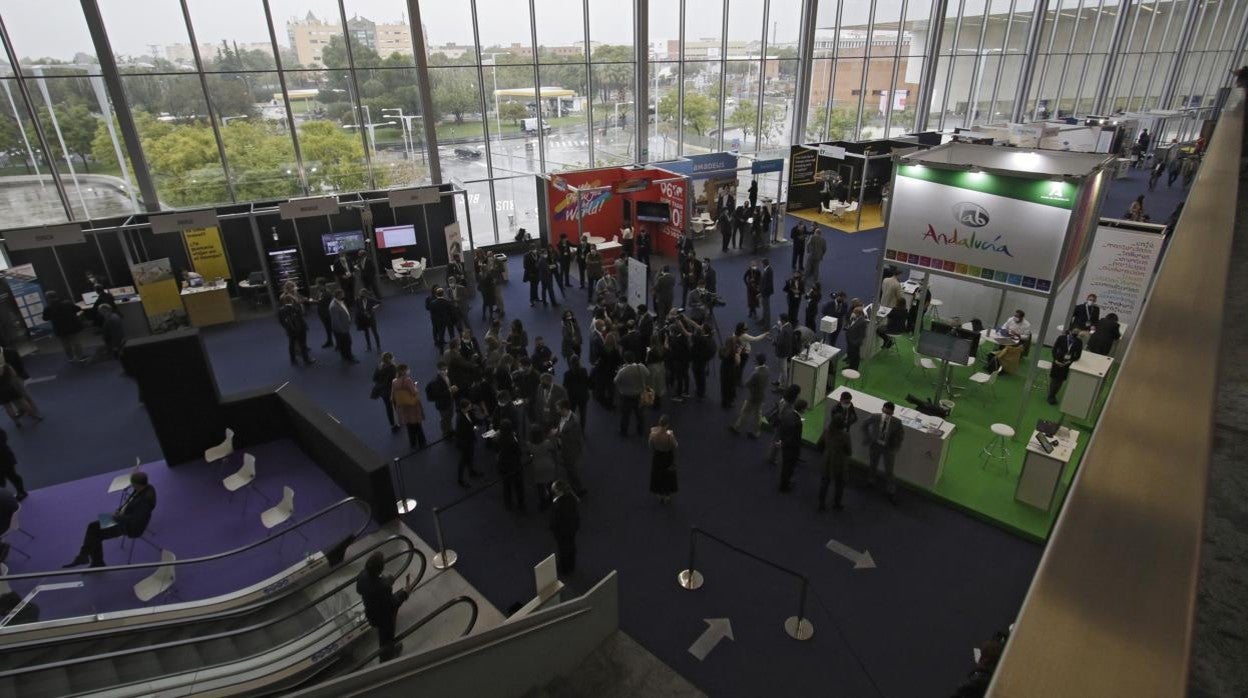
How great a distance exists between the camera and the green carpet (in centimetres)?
755

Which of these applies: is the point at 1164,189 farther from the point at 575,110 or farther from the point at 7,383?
the point at 7,383

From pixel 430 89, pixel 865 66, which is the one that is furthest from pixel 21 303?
pixel 865 66

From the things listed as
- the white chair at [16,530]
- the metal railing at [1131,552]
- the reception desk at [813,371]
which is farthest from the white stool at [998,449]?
the white chair at [16,530]

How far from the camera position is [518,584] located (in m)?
6.82

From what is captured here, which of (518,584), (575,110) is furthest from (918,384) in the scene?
(575,110)

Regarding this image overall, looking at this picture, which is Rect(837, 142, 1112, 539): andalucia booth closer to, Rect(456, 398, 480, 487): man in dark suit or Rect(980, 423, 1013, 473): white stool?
Rect(980, 423, 1013, 473): white stool

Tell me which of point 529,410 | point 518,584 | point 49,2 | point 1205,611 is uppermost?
point 49,2

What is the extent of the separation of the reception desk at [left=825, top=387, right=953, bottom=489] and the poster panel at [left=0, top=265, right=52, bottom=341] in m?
14.1

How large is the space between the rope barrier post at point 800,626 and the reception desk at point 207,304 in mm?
12668

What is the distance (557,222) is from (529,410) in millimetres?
9465

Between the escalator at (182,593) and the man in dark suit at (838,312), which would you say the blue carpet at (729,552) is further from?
the man in dark suit at (838,312)

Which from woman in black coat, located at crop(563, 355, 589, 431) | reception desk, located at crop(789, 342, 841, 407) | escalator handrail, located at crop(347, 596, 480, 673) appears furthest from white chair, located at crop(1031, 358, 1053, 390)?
escalator handrail, located at crop(347, 596, 480, 673)

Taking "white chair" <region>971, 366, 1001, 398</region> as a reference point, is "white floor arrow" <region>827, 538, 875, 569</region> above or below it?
below

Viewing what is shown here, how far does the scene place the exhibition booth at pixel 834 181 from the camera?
69.1ft
